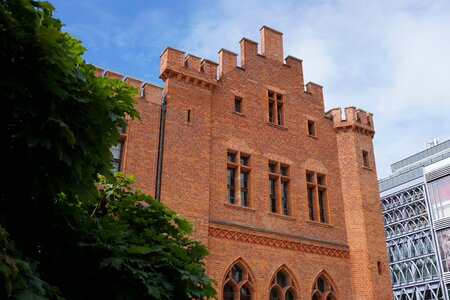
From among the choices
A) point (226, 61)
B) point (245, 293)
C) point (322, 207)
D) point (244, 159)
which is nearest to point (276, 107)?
point (226, 61)

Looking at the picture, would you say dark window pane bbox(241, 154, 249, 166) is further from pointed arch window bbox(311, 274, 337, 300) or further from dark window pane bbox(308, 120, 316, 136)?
pointed arch window bbox(311, 274, 337, 300)

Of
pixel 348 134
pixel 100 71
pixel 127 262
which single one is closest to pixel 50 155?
pixel 127 262

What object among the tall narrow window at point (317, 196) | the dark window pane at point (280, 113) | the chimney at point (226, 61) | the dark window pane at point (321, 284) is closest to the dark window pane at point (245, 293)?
the dark window pane at point (321, 284)

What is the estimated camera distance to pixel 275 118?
67.2 ft

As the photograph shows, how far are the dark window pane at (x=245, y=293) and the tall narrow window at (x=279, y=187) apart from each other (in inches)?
124

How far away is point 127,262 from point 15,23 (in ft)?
12.5

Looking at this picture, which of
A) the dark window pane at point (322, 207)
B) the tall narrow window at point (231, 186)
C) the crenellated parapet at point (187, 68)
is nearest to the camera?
the tall narrow window at point (231, 186)

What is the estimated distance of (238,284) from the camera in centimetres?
1678

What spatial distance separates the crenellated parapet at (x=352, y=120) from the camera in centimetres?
2194

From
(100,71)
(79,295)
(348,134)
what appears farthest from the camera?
(348,134)

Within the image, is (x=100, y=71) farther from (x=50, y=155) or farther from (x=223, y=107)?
(x=50, y=155)

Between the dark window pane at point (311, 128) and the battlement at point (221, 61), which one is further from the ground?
the battlement at point (221, 61)

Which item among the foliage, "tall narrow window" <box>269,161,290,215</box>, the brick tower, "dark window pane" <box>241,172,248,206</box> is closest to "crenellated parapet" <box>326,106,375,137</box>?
the brick tower

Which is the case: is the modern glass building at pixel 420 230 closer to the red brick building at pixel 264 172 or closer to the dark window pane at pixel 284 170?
the red brick building at pixel 264 172
